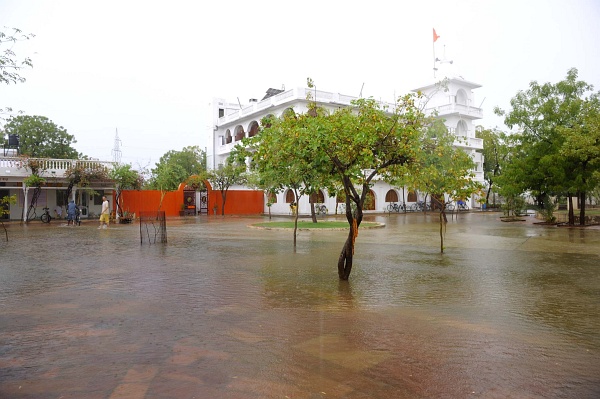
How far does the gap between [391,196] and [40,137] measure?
35.1m

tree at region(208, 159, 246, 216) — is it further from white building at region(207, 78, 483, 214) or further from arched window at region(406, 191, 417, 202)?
arched window at region(406, 191, 417, 202)

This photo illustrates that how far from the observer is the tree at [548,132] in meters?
23.1

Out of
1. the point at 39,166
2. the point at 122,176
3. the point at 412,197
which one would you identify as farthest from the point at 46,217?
the point at 412,197

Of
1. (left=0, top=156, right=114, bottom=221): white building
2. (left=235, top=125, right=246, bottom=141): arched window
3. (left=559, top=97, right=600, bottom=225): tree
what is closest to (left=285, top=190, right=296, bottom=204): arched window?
(left=235, top=125, right=246, bottom=141): arched window

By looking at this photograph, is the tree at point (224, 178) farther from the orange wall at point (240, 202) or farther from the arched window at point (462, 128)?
the arched window at point (462, 128)

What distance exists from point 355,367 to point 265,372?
2.82ft

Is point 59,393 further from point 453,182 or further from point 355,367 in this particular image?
point 453,182

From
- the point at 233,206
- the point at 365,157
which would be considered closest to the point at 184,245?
the point at 365,157

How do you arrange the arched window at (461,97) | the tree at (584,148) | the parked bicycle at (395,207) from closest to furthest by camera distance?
the tree at (584,148) < the parked bicycle at (395,207) < the arched window at (461,97)

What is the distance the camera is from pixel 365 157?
7.96m

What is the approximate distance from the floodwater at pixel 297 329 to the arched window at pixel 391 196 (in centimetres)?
3429

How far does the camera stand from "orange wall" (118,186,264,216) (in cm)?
3862

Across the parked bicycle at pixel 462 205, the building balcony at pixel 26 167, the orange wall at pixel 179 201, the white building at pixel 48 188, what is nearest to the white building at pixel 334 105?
the orange wall at pixel 179 201

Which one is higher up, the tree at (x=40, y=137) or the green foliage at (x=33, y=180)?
the tree at (x=40, y=137)
